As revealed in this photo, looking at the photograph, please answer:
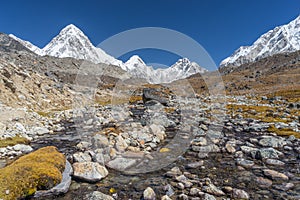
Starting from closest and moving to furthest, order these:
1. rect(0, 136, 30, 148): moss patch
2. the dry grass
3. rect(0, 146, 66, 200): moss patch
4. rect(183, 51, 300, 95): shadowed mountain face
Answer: rect(0, 146, 66, 200): moss patch
rect(0, 136, 30, 148): moss patch
the dry grass
rect(183, 51, 300, 95): shadowed mountain face

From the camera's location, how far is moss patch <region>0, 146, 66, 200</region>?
6.37 m

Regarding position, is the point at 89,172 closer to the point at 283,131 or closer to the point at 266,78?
the point at 283,131

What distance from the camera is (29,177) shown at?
6934mm

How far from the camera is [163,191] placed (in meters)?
7.49

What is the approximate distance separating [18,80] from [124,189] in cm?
2609

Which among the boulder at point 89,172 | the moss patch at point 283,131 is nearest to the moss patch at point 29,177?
the boulder at point 89,172

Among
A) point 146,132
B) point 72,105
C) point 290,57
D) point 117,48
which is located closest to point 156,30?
point 117,48

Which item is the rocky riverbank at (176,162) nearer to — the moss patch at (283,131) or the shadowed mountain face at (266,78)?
the moss patch at (283,131)

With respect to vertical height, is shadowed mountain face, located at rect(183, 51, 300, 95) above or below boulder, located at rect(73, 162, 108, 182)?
above

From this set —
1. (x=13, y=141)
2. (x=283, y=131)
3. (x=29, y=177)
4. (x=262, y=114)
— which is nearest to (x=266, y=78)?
(x=262, y=114)

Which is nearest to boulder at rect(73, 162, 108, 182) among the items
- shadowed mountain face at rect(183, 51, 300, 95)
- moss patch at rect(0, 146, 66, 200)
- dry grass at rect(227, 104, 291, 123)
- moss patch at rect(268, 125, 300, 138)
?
moss patch at rect(0, 146, 66, 200)

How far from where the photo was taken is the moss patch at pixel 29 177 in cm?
637

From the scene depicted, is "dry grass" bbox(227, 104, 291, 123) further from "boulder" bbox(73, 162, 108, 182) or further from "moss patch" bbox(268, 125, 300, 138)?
"boulder" bbox(73, 162, 108, 182)

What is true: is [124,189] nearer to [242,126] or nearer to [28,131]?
[28,131]
